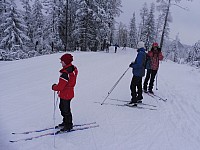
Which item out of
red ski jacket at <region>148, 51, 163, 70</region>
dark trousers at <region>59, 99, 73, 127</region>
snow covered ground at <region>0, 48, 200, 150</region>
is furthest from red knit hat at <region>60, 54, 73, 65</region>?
red ski jacket at <region>148, 51, 163, 70</region>

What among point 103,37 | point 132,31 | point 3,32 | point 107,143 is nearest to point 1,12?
point 3,32

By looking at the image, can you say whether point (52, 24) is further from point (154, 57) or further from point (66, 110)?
point (66, 110)

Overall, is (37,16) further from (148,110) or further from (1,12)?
(148,110)

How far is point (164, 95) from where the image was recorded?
351 inches

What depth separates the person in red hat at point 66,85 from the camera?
4582 millimetres

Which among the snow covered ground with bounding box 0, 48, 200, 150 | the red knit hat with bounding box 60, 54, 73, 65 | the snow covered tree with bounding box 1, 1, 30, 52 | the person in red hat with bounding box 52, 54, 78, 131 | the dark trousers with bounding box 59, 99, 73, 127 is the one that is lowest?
the snow covered ground with bounding box 0, 48, 200, 150

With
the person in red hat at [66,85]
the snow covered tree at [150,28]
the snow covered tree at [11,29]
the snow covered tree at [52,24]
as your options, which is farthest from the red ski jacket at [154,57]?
the snow covered tree at [150,28]

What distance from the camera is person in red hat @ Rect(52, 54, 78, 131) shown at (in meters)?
4.58

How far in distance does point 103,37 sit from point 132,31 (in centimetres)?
3038

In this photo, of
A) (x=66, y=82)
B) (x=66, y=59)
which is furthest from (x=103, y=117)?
(x=66, y=59)

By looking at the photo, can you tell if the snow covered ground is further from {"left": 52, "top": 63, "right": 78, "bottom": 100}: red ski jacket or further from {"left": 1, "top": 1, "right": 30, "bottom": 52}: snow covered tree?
{"left": 1, "top": 1, "right": 30, "bottom": 52}: snow covered tree

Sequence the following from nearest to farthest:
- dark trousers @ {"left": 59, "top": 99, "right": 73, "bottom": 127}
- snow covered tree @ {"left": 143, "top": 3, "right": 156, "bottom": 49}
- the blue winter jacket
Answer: dark trousers @ {"left": 59, "top": 99, "right": 73, "bottom": 127}, the blue winter jacket, snow covered tree @ {"left": 143, "top": 3, "right": 156, "bottom": 49}

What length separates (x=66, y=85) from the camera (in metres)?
4.75

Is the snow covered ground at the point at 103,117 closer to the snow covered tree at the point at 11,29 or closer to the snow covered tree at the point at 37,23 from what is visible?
the snow covered tree at the point at 11,29
